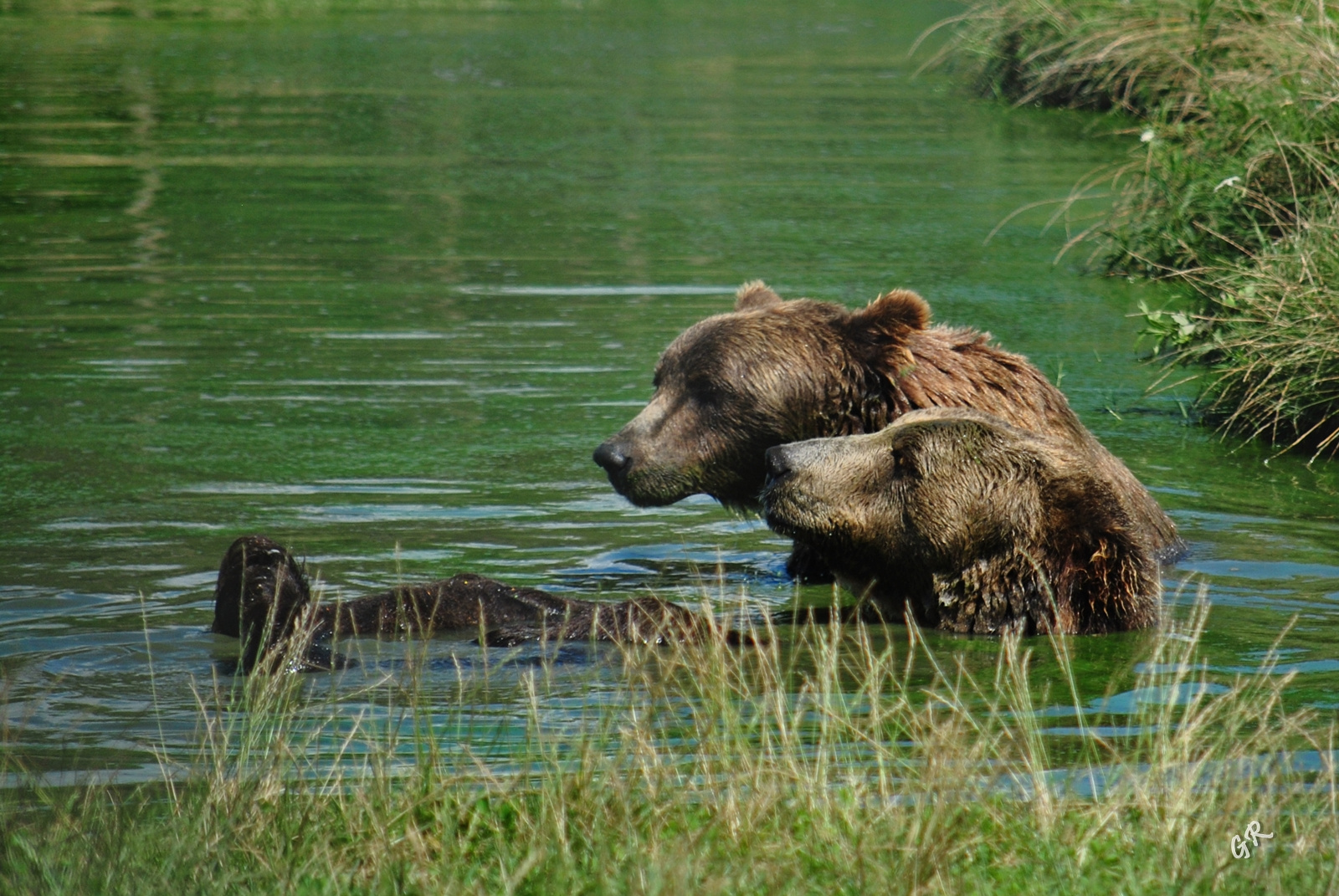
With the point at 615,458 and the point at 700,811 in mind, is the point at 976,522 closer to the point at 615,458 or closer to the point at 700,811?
the point at 615,458

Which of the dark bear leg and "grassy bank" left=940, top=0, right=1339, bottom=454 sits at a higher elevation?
"grassy bank" left=940, top=0, right=1339, bottom=454

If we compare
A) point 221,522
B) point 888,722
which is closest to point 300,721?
point 888,722

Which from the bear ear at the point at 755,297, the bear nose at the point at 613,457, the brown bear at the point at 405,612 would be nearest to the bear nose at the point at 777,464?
the brown bear at the point at 405,612

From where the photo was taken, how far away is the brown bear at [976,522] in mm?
6535

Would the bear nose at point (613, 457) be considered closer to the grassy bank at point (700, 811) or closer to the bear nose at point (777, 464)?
the bear nose at point (777, 464)

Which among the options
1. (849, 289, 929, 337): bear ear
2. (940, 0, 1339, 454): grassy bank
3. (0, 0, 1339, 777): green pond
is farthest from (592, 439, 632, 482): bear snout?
(940, 0, 1339, 454): grassy bank

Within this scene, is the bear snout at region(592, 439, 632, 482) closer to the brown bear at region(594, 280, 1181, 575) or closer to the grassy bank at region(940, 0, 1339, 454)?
the brown bear at region(594, 280, 1181, 575)

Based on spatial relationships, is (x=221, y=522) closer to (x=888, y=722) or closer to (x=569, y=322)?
(x=888, y=722)

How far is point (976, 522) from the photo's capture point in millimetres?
6562

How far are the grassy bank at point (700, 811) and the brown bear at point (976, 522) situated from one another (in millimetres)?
1172

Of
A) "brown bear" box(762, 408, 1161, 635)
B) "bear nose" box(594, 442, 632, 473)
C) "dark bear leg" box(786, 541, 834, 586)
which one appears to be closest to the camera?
"brown bear" box(762, 408, 1161, 635)

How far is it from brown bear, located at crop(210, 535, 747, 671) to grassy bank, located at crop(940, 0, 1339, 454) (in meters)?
4.70

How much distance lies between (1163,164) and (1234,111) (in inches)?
26.1

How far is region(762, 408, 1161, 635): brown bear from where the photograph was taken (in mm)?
6535
